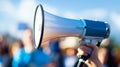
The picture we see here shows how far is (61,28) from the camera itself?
1.41 meters

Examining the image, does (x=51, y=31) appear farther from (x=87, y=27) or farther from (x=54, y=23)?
(x=87, y=27)

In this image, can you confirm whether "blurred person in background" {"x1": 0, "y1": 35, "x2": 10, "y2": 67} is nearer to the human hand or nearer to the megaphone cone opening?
the megaphone cone opening

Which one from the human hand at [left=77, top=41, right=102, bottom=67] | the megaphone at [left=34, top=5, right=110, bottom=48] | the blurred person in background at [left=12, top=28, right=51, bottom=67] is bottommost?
the blurred person in background at [left=12, top=28, right=51, bottom=67]

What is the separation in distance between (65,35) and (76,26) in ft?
0.20

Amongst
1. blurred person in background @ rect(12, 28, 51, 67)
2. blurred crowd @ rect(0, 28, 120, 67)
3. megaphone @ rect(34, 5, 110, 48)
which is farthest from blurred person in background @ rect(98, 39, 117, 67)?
megaphone @ rect(34, 5, 110, 48)

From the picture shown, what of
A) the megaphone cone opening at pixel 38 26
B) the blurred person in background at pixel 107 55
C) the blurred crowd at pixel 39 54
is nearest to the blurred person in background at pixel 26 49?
the blurred crowd at pixel 39 54

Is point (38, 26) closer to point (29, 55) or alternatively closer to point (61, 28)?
point (61, 28)

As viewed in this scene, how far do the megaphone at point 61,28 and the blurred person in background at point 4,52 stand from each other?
49.3 inches

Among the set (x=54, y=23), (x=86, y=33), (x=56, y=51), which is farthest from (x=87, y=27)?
(x=56, y=51)

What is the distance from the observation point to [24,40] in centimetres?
269

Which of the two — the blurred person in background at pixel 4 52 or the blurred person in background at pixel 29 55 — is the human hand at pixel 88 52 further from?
the blurred person in background at pixel 4 52

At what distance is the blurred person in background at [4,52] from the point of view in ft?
8.79

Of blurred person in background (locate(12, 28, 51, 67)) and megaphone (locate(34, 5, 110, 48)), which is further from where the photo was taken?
blurred person in background (locate(12, 28, 51, 67))

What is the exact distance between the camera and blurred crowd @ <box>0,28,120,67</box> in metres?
2.65
